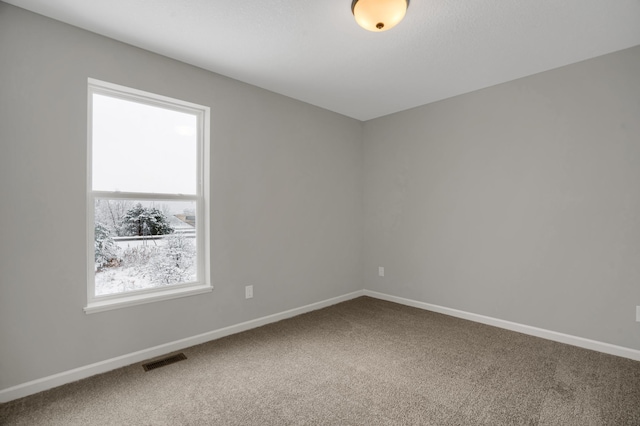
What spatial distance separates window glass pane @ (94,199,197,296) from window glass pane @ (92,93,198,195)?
0.53ft

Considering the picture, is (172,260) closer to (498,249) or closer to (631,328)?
(498,249)

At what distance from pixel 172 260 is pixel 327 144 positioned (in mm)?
2319

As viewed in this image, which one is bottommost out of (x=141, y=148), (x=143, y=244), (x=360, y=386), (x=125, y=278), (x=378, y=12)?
(x=360, y=386)

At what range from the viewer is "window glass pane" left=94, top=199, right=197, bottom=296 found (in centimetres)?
253

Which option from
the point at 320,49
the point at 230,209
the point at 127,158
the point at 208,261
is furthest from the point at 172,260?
the point at 320,49

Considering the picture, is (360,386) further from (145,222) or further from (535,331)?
(145,222)

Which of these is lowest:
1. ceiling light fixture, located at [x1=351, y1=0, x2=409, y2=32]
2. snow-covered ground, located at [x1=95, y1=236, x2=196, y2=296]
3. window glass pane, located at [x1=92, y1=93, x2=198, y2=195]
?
snow-covered ground, located at [x1=95, y1=236, x2=196, y2=296]

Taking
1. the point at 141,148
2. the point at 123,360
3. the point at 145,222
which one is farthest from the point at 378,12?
the point at 123,360

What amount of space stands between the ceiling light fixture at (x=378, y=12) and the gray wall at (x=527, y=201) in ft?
6.27

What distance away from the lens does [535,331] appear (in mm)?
3113

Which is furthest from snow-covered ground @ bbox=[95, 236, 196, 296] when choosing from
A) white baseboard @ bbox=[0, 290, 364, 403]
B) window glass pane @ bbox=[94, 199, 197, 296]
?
white baseboard @ bbox=[0, 290, 364, 403]

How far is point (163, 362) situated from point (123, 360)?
289 mm

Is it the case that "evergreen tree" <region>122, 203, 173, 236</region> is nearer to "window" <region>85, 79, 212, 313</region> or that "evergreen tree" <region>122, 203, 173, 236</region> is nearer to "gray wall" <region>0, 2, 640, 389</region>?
"window" <region>85, 79, 212, 313</region>

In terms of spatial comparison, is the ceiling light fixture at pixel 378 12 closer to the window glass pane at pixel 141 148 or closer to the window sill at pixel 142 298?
the window glass pane at pixel 141 148
